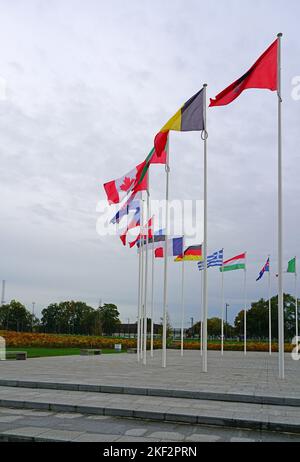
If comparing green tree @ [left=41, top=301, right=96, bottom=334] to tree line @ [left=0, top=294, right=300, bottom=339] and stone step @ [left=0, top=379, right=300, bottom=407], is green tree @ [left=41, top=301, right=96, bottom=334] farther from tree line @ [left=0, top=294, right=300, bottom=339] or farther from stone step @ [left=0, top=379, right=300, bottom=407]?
stone step @ [left=0, top=379, right=300, bottom=407]

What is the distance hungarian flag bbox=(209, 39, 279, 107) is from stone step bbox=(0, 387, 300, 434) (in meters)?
9.94

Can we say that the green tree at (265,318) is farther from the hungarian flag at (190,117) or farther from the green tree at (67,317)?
the hungarian flag at (190,117)

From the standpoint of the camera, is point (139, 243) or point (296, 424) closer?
point (296, 424)

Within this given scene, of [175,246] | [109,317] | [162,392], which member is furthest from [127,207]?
[109,317]

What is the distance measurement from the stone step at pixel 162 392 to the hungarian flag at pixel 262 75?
31.3 ft

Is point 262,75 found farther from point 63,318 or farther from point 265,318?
point 63,318

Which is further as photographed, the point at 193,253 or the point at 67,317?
the point at 67,317

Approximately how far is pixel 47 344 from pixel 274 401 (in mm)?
32980

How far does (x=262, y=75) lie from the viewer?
15727mm

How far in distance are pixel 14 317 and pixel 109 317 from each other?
69.2 ft

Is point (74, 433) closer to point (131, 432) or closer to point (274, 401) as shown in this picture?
point (131, 432)

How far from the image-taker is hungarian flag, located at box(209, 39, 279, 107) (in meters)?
15.7
